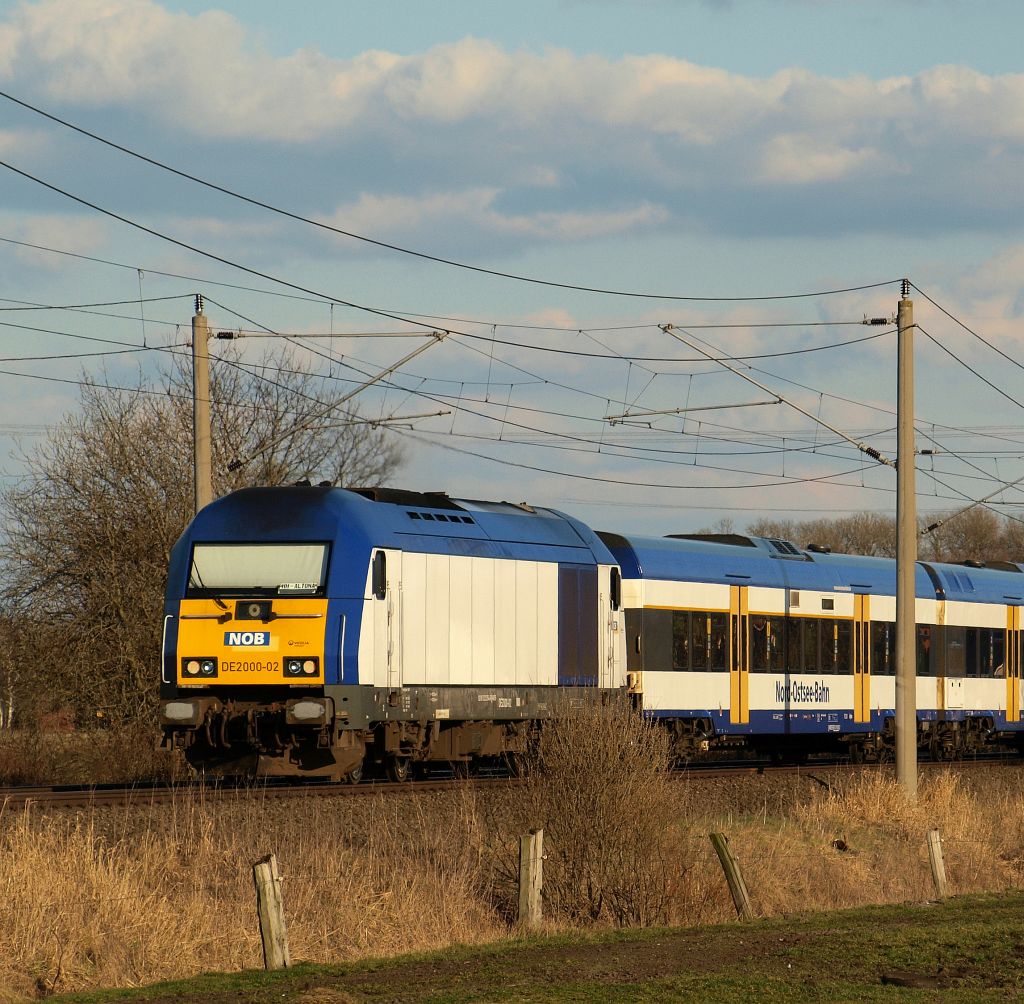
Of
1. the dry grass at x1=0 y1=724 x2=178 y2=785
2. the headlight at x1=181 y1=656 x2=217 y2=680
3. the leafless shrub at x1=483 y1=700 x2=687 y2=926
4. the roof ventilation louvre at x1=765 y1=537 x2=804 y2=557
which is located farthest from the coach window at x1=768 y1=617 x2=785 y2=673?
the leafless shrub at x1=483 y1=700 x2=687 y2=926

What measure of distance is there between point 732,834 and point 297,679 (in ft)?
19.4

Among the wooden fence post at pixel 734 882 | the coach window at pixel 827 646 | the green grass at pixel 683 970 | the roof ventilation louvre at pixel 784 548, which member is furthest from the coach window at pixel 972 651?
the green grass at pixel 683 970

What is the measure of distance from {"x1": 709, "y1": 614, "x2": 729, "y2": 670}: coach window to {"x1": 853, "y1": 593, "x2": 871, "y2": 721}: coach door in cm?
438

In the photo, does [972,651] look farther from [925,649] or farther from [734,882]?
[734,882]

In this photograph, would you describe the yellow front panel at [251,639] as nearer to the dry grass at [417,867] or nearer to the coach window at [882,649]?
the dry grass at [417,867]

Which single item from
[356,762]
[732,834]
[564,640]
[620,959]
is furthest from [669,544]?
[620,959]

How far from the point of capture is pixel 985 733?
37688 mm

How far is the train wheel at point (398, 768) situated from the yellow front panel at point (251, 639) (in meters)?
2.68

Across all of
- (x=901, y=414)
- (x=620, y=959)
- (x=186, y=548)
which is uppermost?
(x=901, y=414)

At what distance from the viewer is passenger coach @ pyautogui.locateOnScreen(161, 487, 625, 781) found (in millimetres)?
22297

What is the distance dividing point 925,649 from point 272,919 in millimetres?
25005

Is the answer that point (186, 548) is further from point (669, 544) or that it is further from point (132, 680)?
point (132, 680)

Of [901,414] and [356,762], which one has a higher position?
[901,414]

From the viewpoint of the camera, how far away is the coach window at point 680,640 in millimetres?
29703
